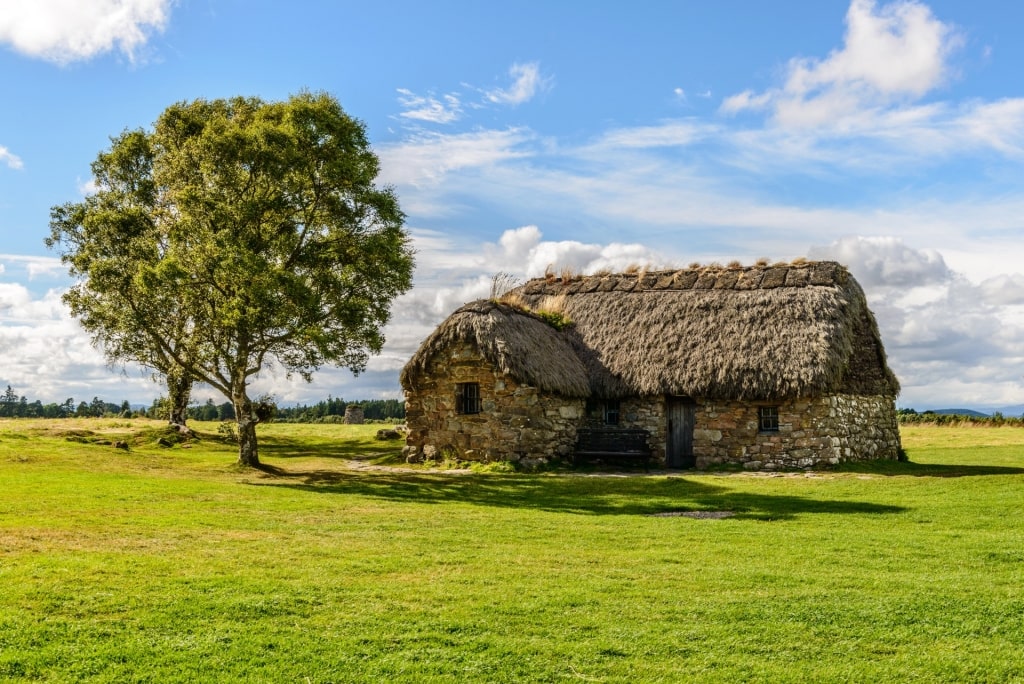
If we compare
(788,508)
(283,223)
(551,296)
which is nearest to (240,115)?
(283,223)

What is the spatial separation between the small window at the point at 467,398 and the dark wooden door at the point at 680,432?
6.08m

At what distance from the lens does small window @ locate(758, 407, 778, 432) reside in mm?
24966

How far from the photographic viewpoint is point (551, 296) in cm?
3195

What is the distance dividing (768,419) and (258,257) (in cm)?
1557

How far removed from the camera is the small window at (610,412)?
27.3 metres

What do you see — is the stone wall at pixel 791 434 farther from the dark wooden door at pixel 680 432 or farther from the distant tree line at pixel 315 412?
the distant tree line at pixel 315 412

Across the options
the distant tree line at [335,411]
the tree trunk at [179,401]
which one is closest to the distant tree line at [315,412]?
the distant tree line at [335,411]

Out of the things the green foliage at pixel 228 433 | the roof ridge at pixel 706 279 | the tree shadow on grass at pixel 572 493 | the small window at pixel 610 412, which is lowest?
the tree shadow on grass at pixel 572 493

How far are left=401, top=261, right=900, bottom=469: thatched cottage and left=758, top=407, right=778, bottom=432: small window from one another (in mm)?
32

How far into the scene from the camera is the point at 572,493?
19.4m

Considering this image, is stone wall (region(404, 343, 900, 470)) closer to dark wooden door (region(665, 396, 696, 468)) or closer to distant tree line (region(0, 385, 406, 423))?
dark wooden door (region(665, 396, 696, 468))

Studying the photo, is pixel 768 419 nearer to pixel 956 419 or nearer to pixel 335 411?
pixel 956 419

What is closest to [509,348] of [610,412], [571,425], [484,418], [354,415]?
[484,418]

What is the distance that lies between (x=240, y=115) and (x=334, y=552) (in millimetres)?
20405
